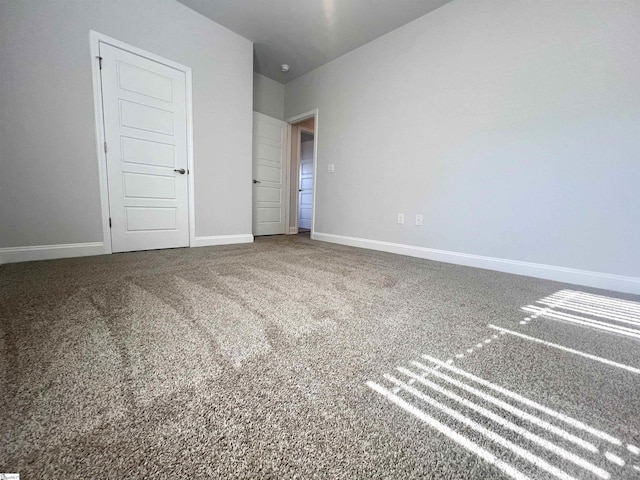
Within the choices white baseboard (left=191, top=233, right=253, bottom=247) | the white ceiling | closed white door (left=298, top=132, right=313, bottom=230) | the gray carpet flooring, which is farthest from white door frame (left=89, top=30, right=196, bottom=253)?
closed white door (left=298, top=132, right=313, bottom=230)

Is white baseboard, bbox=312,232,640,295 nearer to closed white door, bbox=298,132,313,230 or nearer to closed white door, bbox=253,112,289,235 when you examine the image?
closed white door, bbox=253,112,289,235

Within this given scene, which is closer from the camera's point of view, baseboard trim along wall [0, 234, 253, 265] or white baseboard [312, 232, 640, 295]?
white baseboard [312, 232, 640, 295]

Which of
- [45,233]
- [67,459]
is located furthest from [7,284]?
[67,459]

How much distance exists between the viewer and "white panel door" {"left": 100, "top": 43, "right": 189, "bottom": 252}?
2580 mm

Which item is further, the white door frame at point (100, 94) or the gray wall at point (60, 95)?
the white door frame at point (100, 94)

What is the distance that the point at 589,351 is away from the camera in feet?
3.64

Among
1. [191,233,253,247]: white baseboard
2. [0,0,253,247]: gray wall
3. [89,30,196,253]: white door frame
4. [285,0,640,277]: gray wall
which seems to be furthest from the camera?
[191,233,253,247]: white baseboard

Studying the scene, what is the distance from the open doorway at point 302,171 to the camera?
437 centimetres

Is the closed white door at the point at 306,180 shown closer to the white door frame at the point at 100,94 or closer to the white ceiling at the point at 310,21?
the white ceiling at the point at 310,21

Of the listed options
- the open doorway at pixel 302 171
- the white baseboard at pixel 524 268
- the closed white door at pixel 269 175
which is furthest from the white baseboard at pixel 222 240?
the white baseboard at pixel 524 268

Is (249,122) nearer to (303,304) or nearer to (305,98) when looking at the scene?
(305,98)

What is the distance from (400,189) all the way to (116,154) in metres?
3.12

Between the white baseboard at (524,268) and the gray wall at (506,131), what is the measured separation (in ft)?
0.20

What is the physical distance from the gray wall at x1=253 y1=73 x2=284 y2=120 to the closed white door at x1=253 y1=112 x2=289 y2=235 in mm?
130
